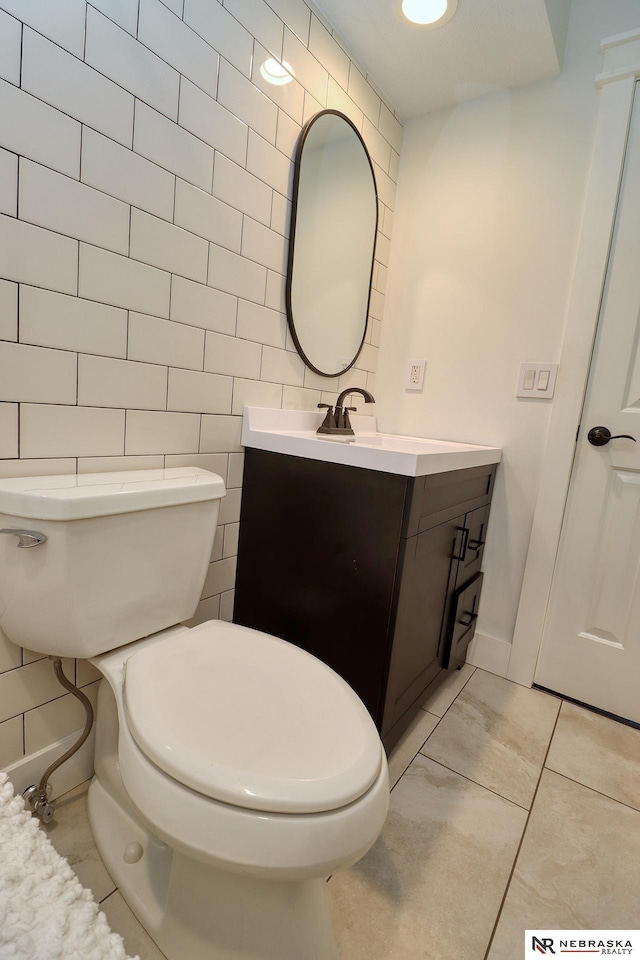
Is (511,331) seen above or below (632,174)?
below

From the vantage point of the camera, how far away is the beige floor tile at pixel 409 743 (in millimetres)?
1225

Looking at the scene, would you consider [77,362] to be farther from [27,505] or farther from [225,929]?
[225,929]

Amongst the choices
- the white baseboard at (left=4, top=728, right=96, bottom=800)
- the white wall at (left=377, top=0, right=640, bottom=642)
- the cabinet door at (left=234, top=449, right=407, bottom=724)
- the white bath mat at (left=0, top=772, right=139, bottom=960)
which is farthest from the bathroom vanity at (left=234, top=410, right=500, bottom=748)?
the white bath mat at (left=0, top=772, right=139, bottom=960)

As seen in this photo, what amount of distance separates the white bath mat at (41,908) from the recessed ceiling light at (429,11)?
1969mm

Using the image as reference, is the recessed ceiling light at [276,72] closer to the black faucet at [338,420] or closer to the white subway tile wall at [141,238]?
the white subway tile wall at [141,238]

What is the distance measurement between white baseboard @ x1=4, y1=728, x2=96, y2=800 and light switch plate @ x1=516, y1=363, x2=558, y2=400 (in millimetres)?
1639

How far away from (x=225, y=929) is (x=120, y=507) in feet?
2.38

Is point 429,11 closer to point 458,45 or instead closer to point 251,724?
point 458,45

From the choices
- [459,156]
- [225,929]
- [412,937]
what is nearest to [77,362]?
[225,929]

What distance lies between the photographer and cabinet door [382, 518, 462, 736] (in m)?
1.13

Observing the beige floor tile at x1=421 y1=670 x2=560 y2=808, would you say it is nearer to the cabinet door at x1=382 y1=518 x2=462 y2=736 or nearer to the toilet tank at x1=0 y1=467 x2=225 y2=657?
the cabinet door at x1=382 y1=518 x2=462 y2=736

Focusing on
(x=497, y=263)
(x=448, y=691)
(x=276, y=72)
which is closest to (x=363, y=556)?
(x=448, y=691)

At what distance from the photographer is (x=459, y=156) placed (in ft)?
5.51

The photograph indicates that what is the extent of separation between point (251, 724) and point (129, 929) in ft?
1.65
